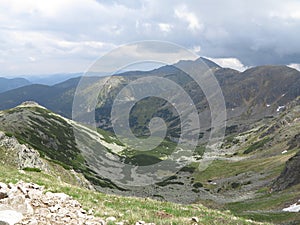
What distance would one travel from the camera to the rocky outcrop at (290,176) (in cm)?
9147

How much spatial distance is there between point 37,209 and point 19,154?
2167 inches

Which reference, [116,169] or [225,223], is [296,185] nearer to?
[225,223]

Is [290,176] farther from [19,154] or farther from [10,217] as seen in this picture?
[10,217]

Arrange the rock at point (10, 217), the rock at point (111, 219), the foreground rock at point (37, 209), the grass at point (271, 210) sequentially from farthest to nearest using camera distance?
the grass at point (271, 210) → the rock at point (111, 219) → the foreground rock at point (37, 209) → the rock at point (10, 217)

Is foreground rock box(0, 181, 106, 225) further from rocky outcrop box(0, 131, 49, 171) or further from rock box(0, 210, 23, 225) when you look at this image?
rocky outcrop box(0, 131, 49, 171)

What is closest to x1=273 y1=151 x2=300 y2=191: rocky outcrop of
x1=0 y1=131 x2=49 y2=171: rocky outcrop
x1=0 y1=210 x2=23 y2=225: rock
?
x1=0 y1=131 x2=49 y2=171: rocky outcrop

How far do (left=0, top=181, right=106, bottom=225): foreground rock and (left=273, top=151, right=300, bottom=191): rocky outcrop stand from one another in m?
87.9

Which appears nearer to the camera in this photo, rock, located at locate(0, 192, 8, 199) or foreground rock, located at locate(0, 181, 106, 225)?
foreground rock, located at locate(0, 181, 106, 225)

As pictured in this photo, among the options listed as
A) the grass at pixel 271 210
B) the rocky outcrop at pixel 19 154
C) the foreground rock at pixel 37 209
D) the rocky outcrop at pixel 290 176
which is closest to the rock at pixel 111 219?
the foreground rock at pixel 37 209

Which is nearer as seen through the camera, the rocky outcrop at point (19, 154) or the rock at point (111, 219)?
the rock at point (111, 219)

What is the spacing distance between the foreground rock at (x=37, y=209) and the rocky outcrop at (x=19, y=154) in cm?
4650

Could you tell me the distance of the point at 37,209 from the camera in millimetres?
14031

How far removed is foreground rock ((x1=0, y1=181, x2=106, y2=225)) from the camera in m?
12.4

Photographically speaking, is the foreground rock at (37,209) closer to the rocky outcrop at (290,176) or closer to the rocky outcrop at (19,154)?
the rocky outcrop at (19,154)
